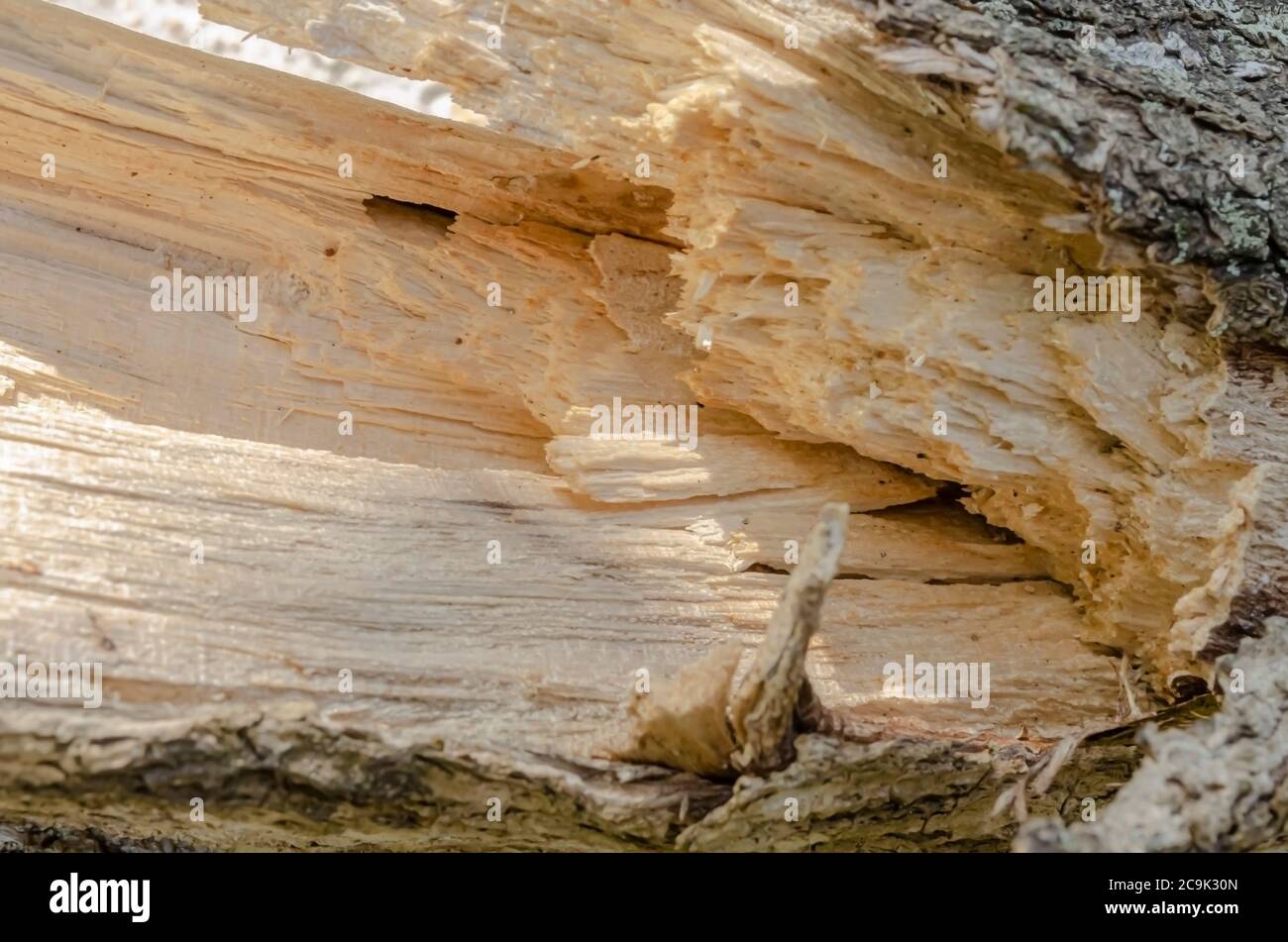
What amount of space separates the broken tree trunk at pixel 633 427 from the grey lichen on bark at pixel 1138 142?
1 cm

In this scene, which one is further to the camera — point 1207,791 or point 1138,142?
point 1138,142

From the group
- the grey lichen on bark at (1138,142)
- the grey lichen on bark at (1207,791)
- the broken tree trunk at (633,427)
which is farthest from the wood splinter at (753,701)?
the grey lichen on bark at (1138,142)

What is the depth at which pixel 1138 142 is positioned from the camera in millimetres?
3086

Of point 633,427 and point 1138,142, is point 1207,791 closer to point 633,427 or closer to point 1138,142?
point 1138,142

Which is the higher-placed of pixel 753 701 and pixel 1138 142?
pixel 1138 142

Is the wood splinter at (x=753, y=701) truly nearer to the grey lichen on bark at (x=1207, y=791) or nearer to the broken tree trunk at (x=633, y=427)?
the broken tree trunk at (x=633, y=427)

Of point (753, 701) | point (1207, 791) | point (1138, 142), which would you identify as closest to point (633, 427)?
point (753, 701)

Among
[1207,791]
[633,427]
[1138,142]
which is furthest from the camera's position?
[633,427]

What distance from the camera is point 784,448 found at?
3.87 m

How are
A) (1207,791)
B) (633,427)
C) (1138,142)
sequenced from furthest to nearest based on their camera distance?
(633,427), (1138,142), (1207,791)

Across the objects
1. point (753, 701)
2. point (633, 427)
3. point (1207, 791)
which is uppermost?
point (633, 427)

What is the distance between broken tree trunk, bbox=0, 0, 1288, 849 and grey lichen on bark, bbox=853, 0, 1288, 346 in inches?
0.4

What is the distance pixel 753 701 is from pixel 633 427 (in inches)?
53.0

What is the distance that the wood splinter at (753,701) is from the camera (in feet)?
8.45
